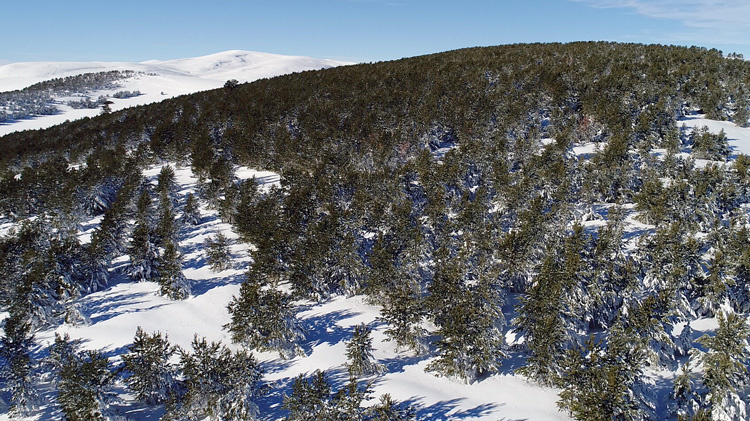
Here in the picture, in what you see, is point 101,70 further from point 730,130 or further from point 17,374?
point 730,130

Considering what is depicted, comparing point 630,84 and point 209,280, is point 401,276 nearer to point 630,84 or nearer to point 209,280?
point 209,280

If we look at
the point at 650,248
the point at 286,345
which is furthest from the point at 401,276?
the point at 650,248

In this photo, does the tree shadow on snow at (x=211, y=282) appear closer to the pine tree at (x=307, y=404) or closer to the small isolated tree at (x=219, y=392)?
the small isolated tree at (x=219, y=392)

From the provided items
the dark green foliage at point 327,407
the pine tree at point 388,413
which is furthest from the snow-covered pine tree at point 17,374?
the pine tree at point 388,413

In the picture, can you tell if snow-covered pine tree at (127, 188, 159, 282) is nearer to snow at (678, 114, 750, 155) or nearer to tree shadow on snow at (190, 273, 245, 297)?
tree shadow on snow at (190, 273, 245, 297)

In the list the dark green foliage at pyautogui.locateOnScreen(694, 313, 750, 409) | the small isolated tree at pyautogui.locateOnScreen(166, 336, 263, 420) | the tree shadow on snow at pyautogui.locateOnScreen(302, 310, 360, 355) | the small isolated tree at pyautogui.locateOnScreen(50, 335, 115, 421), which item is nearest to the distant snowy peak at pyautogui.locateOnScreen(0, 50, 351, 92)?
the tree shadow on snow at pyautogui.locateOnScreen(302, 310, 360, 355)
